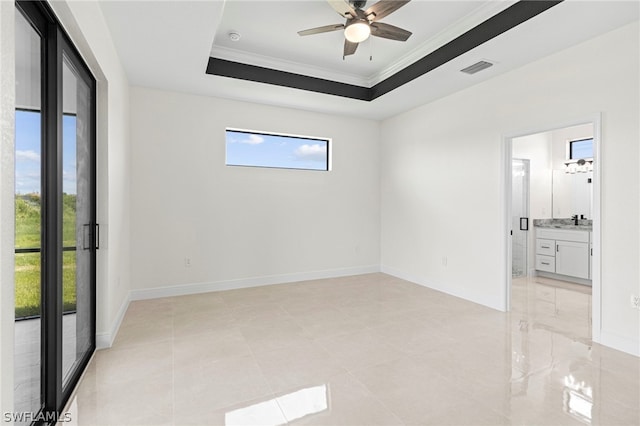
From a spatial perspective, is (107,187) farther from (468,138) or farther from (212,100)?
(468,138)

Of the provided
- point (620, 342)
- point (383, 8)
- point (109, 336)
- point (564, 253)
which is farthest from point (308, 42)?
point (564, 253)

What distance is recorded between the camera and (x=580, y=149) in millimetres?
5773

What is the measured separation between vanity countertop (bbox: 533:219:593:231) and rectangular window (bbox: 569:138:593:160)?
1157mm

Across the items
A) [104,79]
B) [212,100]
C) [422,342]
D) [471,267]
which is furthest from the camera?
[212,100]

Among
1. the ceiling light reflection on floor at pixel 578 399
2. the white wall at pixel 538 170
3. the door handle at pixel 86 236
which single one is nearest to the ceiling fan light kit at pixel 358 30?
the door handle at pixel 86 236

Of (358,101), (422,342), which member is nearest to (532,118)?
(358,101)

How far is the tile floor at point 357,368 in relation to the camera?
1.96 m

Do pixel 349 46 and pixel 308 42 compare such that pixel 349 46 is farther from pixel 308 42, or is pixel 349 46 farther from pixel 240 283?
pixel 240 283

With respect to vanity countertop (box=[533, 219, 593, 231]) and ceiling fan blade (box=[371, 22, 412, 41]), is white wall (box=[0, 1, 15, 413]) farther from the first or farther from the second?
vanity countertop (box=[533, 219, 593, 231])

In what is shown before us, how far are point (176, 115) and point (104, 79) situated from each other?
1.74m

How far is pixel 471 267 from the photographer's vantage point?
4312mm

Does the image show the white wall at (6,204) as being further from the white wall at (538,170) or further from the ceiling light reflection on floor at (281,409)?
the white wall at (538,170)

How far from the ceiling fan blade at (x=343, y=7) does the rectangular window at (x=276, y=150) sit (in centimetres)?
259

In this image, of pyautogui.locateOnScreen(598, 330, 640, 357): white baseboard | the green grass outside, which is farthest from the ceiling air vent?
the green grass outside
